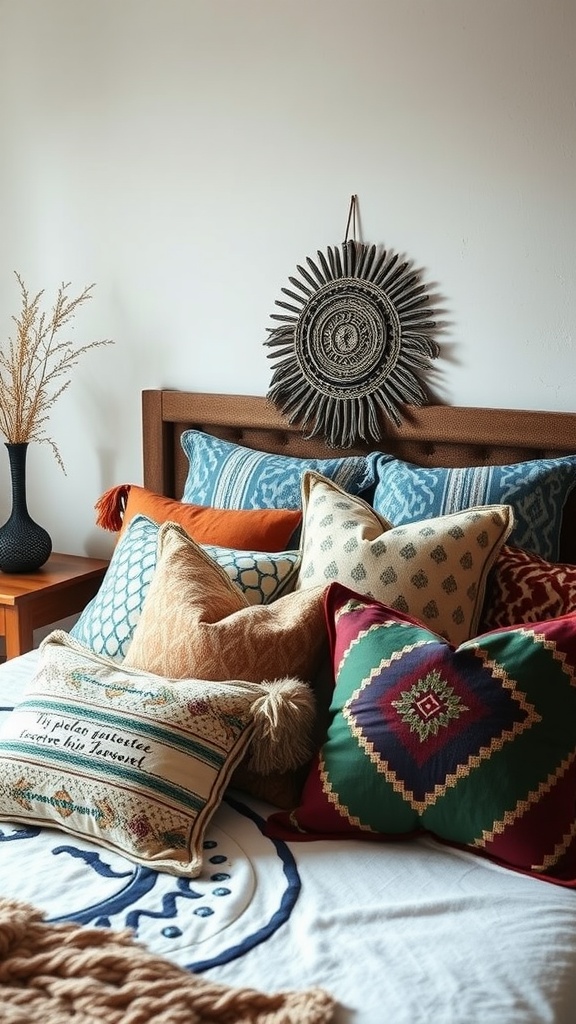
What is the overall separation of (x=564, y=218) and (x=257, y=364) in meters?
0.83

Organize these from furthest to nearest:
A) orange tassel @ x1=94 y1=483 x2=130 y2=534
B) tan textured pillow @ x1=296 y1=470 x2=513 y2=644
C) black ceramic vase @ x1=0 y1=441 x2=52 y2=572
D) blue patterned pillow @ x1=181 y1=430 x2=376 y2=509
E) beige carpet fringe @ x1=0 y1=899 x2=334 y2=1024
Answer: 1. black ceramic vase @ x1=0 y1=441 x2=52 y2=572
2. orange tassel @ x1=94 y1=483 x2=130 y2=534
3. blue patterned pillow @ x1=181 y1=430 x2=376 y2=509
4. tan textured pillow @ x1=296 y1=470 x2=513 y2=644
5. beige carpet fringe @ x1=0 y1=899 x2=334 y2=1024

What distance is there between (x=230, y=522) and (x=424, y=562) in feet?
1.77

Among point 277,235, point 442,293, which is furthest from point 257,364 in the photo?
point 442,293

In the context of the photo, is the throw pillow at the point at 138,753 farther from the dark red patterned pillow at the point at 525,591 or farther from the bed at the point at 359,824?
the dark red patterned pillow at the point at 525,591

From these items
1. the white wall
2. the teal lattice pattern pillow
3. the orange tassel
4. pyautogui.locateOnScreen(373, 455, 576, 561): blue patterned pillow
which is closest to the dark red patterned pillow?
pyautogui.locateOnScreen(373, 455, 576, 561): blue patterned pillow

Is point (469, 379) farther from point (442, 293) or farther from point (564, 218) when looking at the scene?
point (564, 218)

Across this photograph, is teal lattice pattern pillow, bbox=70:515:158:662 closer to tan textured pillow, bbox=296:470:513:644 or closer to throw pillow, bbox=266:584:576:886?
tan textured pillow, bbox=296:470:513:644

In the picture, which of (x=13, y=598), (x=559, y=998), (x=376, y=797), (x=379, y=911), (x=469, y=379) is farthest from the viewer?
(x=13, y=598)

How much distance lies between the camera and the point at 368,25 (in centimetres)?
241

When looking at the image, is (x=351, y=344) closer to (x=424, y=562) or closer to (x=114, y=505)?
(x=114, y=505)

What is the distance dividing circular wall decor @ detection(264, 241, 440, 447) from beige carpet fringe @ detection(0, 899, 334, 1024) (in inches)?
58.3

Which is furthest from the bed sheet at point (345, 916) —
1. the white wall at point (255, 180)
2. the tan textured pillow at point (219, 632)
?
the white wall at point (255, 180)

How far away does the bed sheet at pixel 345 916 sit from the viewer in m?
1.19

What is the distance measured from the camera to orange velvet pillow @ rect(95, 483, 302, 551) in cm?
220
